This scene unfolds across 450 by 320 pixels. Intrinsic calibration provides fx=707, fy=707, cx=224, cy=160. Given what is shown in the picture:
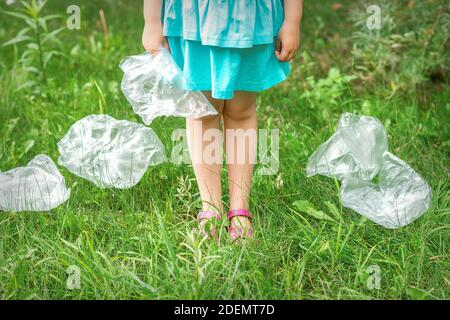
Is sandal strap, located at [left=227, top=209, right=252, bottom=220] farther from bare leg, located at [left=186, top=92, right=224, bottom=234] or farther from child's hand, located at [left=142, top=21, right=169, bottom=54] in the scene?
child's hand, located at [left=142, top=21, right=169, bottom=54]

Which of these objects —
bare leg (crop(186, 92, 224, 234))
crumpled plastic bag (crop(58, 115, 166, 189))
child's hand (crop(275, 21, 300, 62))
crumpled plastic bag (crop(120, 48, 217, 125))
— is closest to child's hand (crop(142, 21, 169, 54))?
crumpled plastic bag (crop(120, 48, 217, 125))

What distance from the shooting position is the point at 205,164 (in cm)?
238

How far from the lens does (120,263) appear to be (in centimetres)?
218

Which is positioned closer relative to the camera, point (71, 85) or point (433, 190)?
point (433, 190)

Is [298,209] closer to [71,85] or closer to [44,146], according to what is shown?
[44,146]

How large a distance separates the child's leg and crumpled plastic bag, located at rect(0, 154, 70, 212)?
479 millimetres

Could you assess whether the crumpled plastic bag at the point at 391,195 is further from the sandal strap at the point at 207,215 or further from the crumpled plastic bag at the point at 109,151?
the crumpled plastic bag at the point at 109,151

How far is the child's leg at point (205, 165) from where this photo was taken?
236 centimetres

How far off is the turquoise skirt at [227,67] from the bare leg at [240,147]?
0.14 m

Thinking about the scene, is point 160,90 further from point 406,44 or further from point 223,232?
point 406,44

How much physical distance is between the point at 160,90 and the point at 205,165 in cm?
29

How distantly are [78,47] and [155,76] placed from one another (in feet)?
5.96

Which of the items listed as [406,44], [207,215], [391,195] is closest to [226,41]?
[207,215]
